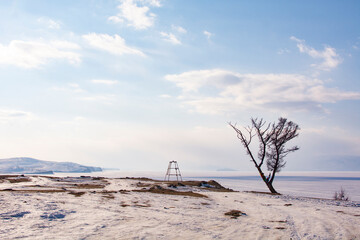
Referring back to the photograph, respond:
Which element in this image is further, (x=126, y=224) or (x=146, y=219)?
(x=146, y=219)

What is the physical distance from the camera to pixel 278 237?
10.3 metres

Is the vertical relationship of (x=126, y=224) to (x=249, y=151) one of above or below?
below

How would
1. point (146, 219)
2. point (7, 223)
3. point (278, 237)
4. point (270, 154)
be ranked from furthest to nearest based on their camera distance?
point (270, 154) → point (146, 219) → point (7, 223) → point (278, 237)

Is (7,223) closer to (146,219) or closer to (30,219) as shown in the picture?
(30,219)

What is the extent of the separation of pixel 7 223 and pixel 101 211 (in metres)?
4.37

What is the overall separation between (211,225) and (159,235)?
115 inches

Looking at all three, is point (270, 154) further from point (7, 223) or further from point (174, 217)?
point (7, 223)

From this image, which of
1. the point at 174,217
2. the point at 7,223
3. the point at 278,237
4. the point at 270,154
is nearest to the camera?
the point at 278,237

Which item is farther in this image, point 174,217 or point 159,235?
point 174,217

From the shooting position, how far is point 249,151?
38625 mm

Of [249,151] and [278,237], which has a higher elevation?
[249,151]

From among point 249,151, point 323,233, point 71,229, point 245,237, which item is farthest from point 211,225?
point 249,151

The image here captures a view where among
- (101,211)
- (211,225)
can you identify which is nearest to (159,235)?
(211,225)

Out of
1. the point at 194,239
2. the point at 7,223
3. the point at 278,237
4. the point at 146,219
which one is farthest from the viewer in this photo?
the point at 146,219
